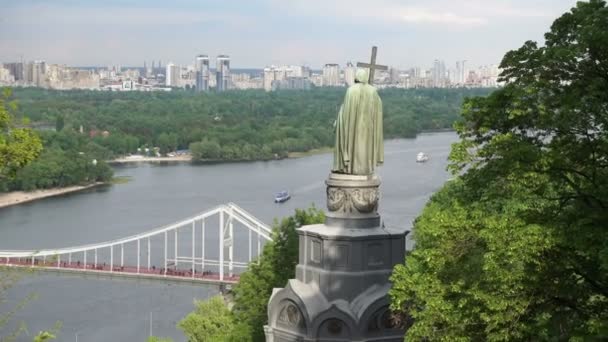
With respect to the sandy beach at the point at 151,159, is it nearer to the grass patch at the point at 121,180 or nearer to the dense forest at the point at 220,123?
the dense forest at the point at 220,123

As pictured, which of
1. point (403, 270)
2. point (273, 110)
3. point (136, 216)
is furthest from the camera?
point (273, 110)

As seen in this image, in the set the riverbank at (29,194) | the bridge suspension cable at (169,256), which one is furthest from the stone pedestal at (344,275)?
the riverbank at (29,194)

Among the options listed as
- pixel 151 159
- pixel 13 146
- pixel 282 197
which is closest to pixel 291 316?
pixel 13 146

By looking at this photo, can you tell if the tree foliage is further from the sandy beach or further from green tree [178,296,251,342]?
green tree [178,296,251,342]

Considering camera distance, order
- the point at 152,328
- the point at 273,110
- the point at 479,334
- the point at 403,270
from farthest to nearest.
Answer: the point at 273,110, the point at 152,328, the point at 479,334, the point at 403,270

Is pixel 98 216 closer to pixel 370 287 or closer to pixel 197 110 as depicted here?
pixel 370 287

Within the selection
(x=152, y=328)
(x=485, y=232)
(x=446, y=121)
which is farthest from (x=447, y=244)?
(x=446, y=121)
